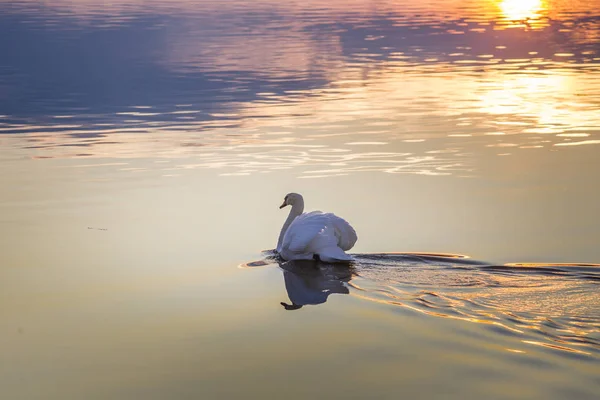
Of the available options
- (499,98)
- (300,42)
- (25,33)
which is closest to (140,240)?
(499,98)

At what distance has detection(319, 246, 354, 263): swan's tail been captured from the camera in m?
12.4

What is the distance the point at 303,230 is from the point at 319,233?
8.3 inches

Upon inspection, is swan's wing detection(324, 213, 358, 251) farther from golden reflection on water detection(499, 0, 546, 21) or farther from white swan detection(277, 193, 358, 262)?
golden reflection on water detection(499, 0, 546, 21)

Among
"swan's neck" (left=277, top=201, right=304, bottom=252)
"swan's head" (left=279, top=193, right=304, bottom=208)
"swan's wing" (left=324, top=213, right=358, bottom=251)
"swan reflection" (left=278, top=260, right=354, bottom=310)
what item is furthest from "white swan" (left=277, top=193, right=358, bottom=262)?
"swan's head" (left=279, top=193, right=304, bottom=208)

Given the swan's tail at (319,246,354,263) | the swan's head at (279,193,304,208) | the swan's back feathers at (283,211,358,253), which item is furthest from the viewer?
the swan's head at (279,193,304,208)

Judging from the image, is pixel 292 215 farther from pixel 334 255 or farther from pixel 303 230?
pixel 334 255

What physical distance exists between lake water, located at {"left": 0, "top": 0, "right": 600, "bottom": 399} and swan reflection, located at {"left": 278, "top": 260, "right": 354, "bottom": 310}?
0.14 ft

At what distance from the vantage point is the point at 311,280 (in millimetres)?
12398

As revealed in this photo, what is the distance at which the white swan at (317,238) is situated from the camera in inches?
495

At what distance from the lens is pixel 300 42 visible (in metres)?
43.4

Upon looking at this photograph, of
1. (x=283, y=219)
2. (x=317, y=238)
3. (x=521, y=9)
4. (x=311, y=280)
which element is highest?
(x=521, y=9)

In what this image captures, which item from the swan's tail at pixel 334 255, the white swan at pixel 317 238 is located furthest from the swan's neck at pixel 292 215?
the swan's tail at pixel 334 255

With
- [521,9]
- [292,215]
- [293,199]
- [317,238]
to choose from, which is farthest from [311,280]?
[521,9]

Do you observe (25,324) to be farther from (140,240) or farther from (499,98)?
(499,98)
